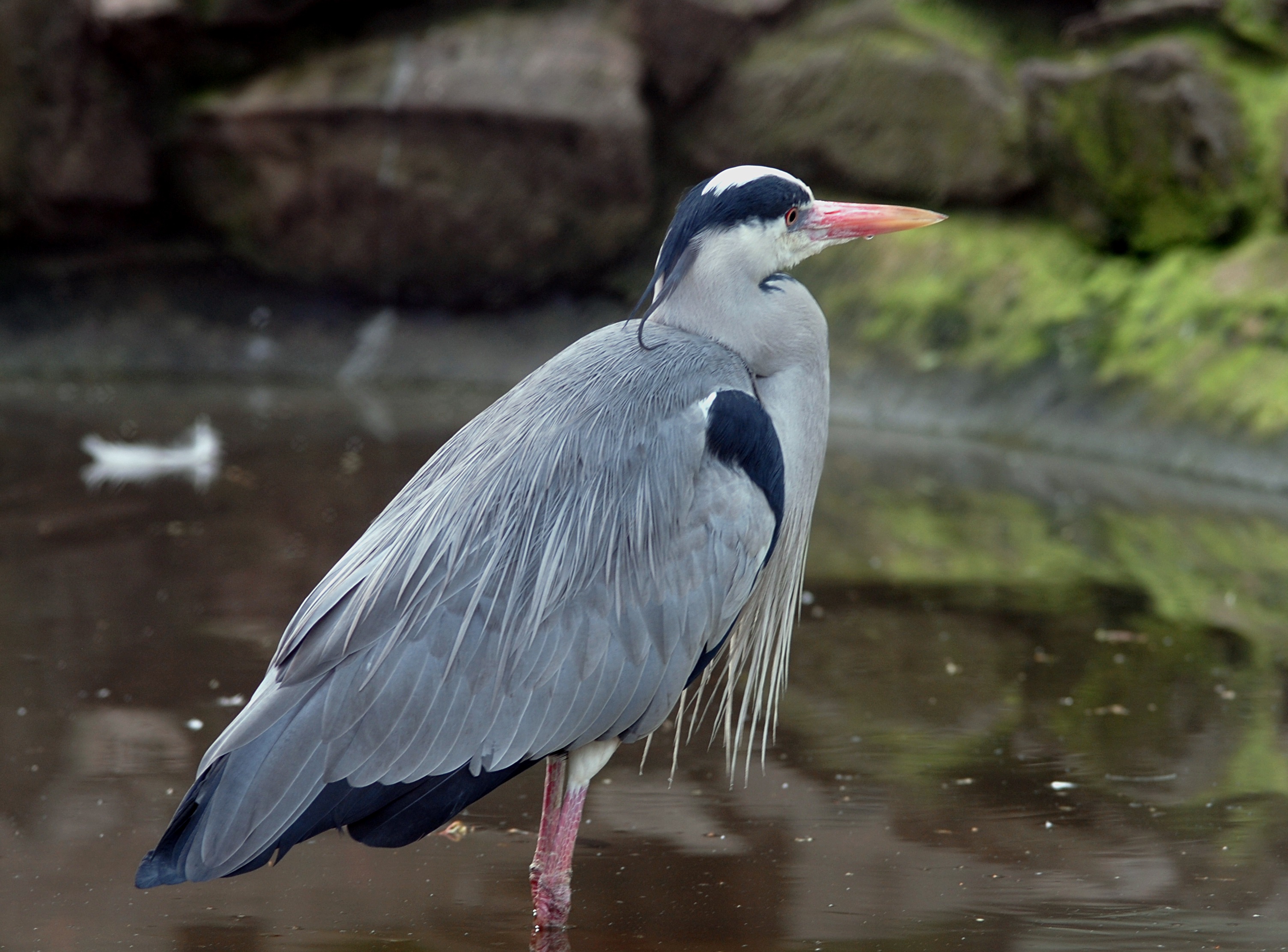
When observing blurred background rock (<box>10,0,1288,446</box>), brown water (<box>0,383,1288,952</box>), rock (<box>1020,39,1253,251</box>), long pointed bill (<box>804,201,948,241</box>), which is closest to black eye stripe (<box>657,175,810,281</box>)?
long pointed bill (<box>804,201,948,241</box>)

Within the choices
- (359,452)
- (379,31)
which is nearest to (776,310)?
(359,452)

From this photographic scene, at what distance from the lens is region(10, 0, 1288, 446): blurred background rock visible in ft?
29.4

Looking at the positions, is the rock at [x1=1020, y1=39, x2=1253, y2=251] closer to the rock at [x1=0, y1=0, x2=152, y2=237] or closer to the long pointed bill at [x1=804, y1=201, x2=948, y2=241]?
the long pointed bill at [x1=804, y1=201, x2=948, y2=241]

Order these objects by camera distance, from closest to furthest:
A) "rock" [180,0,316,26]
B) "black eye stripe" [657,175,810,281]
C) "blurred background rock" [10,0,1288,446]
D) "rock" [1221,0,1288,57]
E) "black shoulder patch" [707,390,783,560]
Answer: "black shoulder patch" [707,390,783,560]
"black eye stripe" [657,175,810,281]
"rock" [1221,0,1288,57]
"blurred background rock" [10,0,1288,446]
"rock" [180,0,316,26]

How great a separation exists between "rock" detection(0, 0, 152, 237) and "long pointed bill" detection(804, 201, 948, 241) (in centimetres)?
796

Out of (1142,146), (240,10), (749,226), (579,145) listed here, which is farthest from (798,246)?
(240,10)

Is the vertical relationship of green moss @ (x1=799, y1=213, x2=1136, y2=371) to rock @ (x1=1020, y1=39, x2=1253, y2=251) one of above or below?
below

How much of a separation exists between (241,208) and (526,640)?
813 cm

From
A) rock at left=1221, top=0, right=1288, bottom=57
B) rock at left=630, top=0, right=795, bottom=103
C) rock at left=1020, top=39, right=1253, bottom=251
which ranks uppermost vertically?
rock at left=1221, top=0, right=1288, bottom=57

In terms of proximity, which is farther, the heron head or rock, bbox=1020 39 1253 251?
rock, bbox=1020 39 1253 251

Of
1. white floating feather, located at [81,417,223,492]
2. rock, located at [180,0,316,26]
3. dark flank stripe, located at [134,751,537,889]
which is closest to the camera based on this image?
dark flank stripe, located at [134,751,537,889]

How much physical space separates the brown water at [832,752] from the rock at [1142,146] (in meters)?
2.34

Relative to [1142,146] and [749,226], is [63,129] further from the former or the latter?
[749,226]

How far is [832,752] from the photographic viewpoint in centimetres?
401
